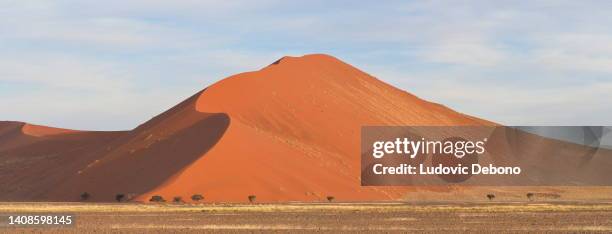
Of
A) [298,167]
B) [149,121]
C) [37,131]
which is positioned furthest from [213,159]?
[37,131]

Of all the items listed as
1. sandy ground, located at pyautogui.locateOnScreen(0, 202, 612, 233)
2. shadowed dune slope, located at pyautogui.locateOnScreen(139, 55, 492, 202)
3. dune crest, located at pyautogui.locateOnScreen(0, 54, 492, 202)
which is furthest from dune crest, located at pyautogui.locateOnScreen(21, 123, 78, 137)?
sandy ground, located at pyautogui.locateOnScreen(0, 202, 612, 233)

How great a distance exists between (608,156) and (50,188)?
79420mm

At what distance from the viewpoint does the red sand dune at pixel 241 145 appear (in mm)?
98375

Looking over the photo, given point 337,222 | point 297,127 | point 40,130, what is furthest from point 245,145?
point 40,130

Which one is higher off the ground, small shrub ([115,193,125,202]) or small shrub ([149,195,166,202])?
small shrub ([115,193,125,202])

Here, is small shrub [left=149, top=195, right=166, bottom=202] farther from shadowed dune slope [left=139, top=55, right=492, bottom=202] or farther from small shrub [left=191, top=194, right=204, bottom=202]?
small shrub [left=191, top=194, right=204, bottom=202]

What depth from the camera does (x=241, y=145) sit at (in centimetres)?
10488

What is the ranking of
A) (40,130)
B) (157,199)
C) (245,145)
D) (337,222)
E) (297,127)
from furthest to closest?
(40,130), (297,127), (245,145), (157,199), (337,222)

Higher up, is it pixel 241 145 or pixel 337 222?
pixel 241 145

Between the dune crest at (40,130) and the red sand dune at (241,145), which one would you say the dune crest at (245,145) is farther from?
the dune crest at (40,130)

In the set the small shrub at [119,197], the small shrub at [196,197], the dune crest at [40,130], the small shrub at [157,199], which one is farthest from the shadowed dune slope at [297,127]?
the dune crest at [40,130]

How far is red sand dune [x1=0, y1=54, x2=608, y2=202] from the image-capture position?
98.4 metres

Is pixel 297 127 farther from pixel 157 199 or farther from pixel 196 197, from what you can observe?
pixel 157 199

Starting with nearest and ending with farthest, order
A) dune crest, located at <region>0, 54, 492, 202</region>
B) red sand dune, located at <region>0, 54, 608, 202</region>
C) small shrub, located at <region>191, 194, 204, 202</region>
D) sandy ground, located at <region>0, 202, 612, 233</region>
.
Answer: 1. sandy ground, located at <region>0, 202, 612, 233</region>
2. small shrub, located at <region>191, 194, 204, 202</region>
3. dune crest, located at <region>0, 54, 492, 202</region>
4. red sand dune, located at <region>0, 54, 608, 202</region>
